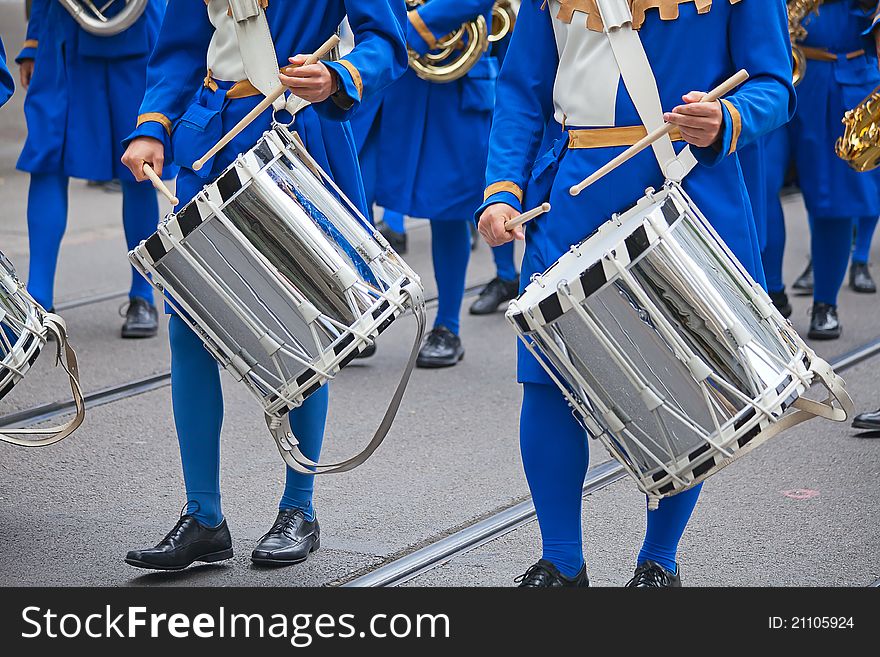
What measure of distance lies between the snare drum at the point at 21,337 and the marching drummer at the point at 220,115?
255 millimetres

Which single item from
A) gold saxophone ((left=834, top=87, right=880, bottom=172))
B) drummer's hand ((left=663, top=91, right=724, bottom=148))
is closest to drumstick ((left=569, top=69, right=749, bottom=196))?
→ drummer's hand ((left=663, top=91, right=724, bottom=148))

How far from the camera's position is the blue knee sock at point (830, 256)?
577 cm

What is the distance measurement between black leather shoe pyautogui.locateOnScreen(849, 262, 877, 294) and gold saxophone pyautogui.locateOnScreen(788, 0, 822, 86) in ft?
4.96

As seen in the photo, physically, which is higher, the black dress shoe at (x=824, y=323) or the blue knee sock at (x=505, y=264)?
the blue knee sock at (x=505, y=264)

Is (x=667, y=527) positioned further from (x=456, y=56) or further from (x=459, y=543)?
(x=456, y=56)

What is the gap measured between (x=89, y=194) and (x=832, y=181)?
16.5ft

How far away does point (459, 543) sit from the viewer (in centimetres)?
346

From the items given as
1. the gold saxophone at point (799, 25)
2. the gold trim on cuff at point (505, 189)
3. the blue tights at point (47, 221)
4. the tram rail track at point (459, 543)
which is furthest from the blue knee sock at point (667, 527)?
the blue tights at point (47, 221)

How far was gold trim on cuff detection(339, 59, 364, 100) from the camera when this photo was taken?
9.80 ft

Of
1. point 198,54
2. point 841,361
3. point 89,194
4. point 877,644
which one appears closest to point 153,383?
point 198,54

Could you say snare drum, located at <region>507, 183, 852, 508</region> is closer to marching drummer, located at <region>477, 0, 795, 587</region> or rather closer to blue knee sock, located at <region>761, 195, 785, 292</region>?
marching drummer, located at <region>477, 0, 795, 587</region>

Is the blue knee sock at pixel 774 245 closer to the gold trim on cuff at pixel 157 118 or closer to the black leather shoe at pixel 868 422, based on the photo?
the black leather shoe at pixel 868 422

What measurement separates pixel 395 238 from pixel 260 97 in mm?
4284

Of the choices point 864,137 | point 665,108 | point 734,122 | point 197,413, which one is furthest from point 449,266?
point 734,122
